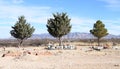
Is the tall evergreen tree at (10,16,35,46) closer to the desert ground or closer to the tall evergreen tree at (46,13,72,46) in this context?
the tall evergreen tree at (46,13,72,46)

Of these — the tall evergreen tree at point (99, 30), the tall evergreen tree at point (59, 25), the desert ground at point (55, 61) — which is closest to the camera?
the desert ground at point (55, 61)

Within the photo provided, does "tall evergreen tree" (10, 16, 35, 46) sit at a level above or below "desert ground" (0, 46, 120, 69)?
above

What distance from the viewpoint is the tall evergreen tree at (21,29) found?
79.8 m

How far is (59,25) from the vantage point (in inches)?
3049

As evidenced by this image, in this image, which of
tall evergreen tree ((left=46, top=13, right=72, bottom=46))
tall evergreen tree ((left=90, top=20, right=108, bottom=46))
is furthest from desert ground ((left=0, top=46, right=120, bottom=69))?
tall evergreen tree ((left=90, top=20, right=108, bottom=46))

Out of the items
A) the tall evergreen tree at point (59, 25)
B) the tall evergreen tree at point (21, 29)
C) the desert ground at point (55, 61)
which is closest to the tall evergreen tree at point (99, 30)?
the tall evergreen tree at point (59, 25)

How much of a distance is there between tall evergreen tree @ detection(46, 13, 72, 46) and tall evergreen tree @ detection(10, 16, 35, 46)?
16.9 ft

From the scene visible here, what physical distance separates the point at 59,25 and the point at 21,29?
9.01 m

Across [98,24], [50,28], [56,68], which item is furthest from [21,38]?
[56,68]

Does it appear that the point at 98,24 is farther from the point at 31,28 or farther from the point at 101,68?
the point at 101,68

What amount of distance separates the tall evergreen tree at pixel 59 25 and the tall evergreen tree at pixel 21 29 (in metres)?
5.15

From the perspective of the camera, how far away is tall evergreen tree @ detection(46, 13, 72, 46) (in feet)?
253

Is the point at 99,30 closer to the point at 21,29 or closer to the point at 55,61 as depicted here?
the point at 21,29

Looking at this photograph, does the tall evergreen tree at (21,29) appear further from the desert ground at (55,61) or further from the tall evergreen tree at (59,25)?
→ the desert ground at (55,61)
